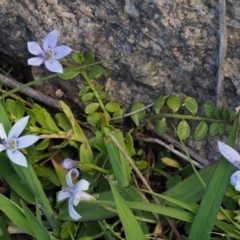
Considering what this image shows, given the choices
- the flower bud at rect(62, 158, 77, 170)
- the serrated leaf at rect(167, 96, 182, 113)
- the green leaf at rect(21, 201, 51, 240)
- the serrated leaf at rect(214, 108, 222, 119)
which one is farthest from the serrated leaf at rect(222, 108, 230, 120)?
the green leaf at rect(21, 201, 51, 240)

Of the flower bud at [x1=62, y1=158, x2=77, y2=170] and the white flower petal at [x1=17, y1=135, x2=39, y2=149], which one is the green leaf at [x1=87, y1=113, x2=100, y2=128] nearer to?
the flower bud at [x1=62, y1=158, x2=77, y2=170]

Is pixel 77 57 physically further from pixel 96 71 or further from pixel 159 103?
pixel 159 103

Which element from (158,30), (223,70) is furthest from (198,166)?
(158,30)

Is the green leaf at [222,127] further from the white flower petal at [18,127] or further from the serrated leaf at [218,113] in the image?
the white flower petal at [18,127]

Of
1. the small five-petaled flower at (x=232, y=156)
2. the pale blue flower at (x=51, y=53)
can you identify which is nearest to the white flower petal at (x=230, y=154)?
the small five-petaled flower at (x=232, y=156)

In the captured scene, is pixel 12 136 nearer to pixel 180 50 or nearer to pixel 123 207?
pixel 123 207

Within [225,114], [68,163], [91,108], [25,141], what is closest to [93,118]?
[91,108]
